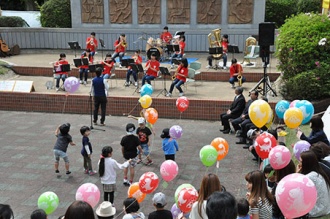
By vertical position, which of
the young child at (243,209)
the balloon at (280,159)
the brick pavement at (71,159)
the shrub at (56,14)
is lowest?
the brick pavement at (71,159)

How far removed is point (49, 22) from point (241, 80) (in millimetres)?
15598

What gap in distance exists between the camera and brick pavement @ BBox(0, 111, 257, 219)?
31.1ft

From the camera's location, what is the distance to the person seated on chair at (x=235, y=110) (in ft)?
42.7

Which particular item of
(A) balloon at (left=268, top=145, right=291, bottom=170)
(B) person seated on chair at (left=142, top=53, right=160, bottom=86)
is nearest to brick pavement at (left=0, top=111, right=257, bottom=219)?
(A) balloon at (left=268, top=145, right=291, bottom=170)

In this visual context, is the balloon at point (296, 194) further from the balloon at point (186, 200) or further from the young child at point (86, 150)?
the young child at point (86, 150)

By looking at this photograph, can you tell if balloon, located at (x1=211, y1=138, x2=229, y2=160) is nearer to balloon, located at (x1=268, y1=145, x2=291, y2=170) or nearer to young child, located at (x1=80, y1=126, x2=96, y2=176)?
balloon, located at (x1=268, y1=145, x2=291, y2=170)

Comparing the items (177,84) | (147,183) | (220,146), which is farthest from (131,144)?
(177,84)

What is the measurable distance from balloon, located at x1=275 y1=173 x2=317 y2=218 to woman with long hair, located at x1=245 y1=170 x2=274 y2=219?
451 millimetres

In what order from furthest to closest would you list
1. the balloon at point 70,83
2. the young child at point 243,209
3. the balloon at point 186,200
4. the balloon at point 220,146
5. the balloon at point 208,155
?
the balloon at point 70,83 → the balloon at point 220,146 → the balloon at point 208,155 → the balloon at point 186,200 → the young child at point 243,209

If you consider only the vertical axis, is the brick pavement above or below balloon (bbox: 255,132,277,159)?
below

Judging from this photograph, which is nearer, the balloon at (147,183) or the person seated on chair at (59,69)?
the balloon at (147,183)

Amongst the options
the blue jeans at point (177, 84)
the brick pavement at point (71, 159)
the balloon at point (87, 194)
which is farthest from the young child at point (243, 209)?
the blue jeans at point (177, 84)

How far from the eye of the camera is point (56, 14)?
1107 inches

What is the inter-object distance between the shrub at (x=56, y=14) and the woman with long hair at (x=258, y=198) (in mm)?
24256
